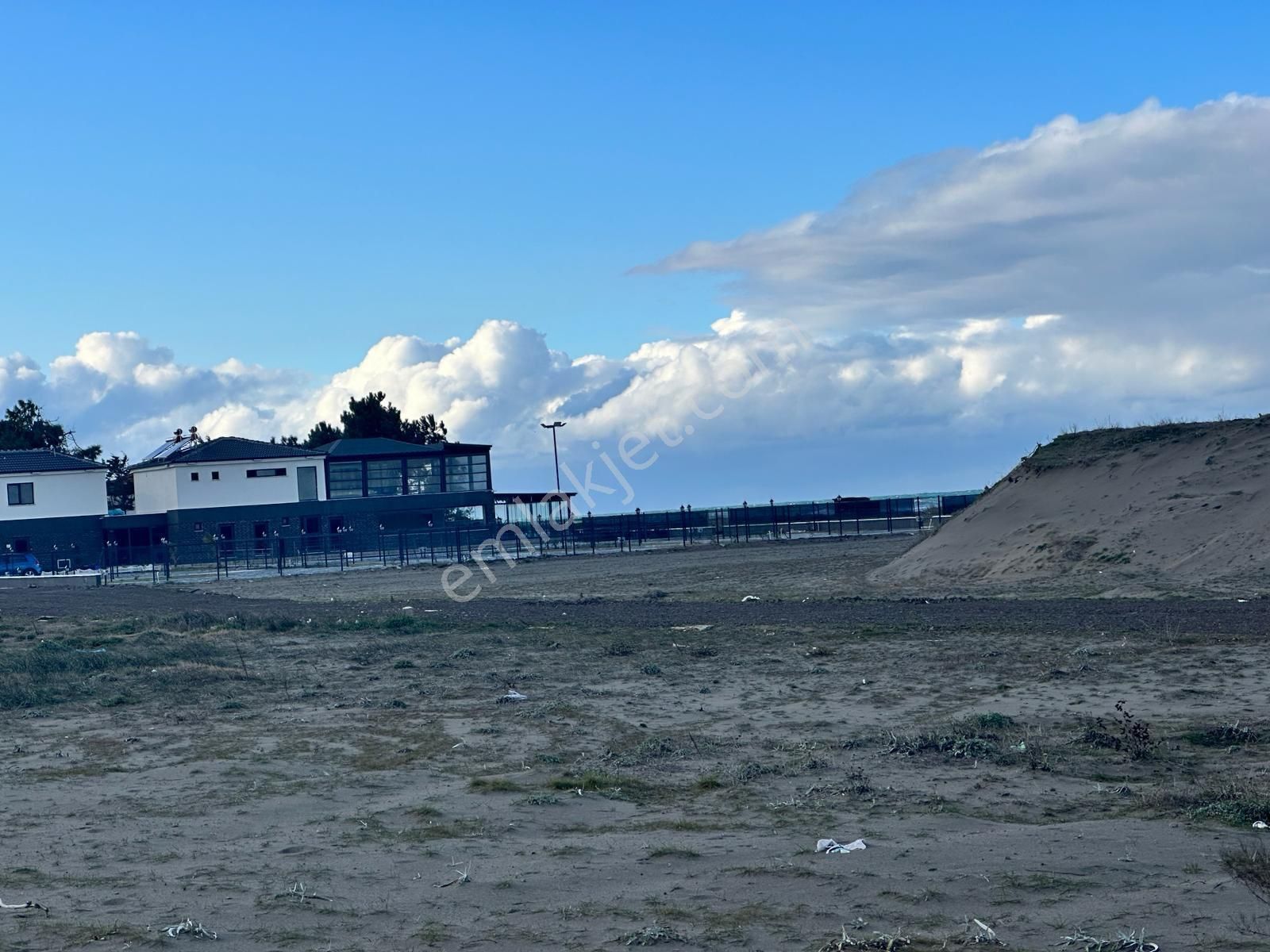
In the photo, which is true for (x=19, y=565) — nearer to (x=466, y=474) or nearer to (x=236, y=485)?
(x=236, y=485)

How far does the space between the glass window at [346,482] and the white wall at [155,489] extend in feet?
28.3

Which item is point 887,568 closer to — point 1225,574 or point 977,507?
point 977,507

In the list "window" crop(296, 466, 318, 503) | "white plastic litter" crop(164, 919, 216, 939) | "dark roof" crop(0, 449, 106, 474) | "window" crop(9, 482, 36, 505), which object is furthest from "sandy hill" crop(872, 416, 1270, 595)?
"window" crop(9, 482, 36, 505)

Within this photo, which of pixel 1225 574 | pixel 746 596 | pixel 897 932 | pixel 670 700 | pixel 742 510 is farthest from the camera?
pixel 742 510

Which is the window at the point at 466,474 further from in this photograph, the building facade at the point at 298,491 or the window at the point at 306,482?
the window at the point at 306,482

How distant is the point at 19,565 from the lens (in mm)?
63875

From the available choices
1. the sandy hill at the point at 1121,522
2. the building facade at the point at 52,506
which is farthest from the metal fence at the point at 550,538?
the sandy hill at the point at 1121,522

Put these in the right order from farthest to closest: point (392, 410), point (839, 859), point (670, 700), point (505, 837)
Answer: point (392, 410), point (670, 700), point (505, 837), point (839, 859)

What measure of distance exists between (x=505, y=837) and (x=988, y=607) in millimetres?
17849

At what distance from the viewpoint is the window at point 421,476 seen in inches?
2972

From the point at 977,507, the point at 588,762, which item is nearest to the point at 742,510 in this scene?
the point at 977,507

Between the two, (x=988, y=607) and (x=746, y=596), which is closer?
(x=988, y=607)

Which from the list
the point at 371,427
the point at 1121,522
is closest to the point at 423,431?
the point at 371,427

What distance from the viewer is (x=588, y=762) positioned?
11539 mm
